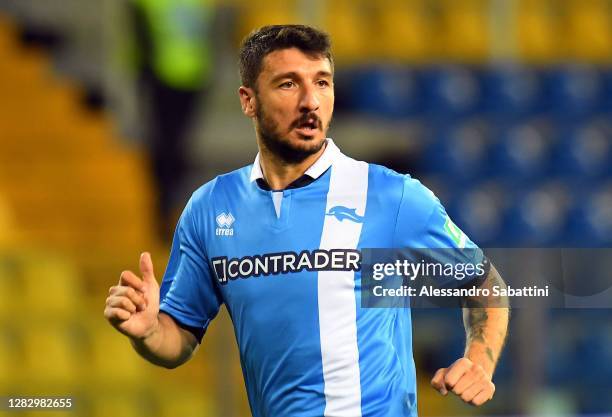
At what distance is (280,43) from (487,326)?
76 cm

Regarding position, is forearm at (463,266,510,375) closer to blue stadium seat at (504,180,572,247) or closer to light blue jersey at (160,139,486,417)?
light blue jersey at (160,139,486,417)

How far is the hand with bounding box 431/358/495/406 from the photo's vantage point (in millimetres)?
2756

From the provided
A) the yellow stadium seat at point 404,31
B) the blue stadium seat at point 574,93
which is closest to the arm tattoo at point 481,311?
the yellow stadium seat at point 404,31

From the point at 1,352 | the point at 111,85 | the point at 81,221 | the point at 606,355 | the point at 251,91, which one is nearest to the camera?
the point at 251,91

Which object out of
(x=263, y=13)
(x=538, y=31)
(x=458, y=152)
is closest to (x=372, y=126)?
(x=458, y=152)

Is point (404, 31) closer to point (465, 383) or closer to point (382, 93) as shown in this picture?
point (382, 93)

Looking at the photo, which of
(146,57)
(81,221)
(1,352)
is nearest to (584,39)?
(146,57)

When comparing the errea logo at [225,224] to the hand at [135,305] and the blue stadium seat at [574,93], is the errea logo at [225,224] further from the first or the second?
the blue stadium seat at [574,93]

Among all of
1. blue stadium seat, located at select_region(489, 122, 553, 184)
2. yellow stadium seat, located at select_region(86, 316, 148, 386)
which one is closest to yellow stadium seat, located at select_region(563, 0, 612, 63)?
blue stadium seat, located at select_region(489, 122, 553, 184)

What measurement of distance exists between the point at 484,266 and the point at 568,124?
7.63m

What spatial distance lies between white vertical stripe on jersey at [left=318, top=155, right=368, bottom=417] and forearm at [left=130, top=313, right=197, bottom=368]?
1.26ft

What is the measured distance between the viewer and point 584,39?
11.3m

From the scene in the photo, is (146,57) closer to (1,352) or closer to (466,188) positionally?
(466,188)

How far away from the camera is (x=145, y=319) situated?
2.99m
